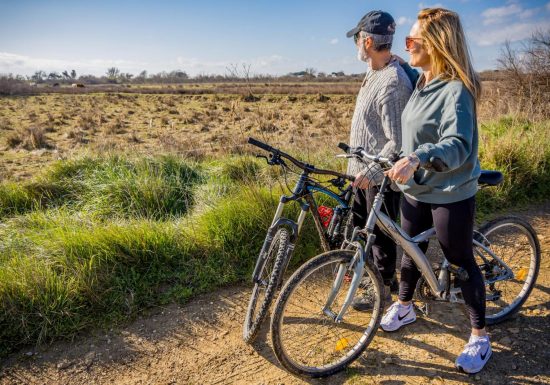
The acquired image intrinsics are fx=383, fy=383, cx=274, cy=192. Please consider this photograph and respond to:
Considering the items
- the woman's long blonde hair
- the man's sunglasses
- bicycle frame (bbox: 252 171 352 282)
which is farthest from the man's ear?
bicycle frame (bbox: 252 171 352 282)

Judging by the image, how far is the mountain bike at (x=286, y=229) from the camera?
104 inches

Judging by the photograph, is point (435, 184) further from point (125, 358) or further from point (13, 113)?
point (13, 113)

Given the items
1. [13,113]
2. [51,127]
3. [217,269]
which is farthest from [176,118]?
[217,269]

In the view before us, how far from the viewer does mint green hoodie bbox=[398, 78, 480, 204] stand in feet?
6.74

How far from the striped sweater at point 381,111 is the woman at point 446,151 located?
0.56 feet

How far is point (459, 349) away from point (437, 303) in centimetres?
59

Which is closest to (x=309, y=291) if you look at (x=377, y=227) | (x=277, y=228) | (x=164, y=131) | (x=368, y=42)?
(x=277, y=228)

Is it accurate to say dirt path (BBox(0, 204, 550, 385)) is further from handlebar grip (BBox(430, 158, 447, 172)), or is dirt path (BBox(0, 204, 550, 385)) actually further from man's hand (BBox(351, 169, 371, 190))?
handlebar grip (BBox(430, 158, 447, 172))

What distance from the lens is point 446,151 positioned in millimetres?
2020

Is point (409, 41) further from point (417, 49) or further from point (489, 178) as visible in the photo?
point (489, 178)

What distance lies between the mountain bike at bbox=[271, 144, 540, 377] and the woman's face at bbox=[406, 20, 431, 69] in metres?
0.65

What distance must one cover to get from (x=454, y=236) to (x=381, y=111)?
99 centimetres

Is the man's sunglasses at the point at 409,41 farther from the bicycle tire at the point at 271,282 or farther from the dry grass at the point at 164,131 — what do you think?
the dry grass at the point at 164,131

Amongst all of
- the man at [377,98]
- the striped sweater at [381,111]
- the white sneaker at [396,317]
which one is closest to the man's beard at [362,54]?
the man at [377,98]
